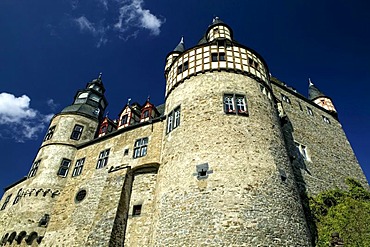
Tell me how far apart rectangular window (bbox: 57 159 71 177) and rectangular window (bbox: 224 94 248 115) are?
14.3 metres

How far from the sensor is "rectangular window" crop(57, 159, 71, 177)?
2070 cm

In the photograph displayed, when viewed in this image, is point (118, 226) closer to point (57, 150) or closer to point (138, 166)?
point (138, 166)

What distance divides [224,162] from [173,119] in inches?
186

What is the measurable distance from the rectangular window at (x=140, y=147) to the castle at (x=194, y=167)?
3.5 inches

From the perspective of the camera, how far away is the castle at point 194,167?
11.0 m

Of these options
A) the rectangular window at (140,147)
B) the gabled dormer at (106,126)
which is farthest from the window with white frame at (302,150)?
the gabled dormer at (106,126)

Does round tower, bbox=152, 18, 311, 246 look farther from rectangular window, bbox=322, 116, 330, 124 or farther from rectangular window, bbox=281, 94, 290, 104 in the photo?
rectangular window, bbox=322, 116, 330, 124

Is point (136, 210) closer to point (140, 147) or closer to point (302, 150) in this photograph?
point (140, 147)

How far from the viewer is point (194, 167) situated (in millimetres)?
12367

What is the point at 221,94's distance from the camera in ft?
48.1

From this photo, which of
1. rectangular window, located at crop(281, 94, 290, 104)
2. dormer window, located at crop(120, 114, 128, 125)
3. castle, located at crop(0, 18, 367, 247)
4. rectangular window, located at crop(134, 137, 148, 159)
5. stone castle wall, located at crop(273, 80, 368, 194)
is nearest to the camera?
castle, located at crop(0, 18, 367, 247)

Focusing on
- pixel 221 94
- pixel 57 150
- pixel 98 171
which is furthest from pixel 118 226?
pixel 57 150

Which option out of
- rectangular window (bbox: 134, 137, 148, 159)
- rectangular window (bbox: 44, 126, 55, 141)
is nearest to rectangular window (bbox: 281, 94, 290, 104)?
rectangular window (bbox: 134, 137, 148, 159)

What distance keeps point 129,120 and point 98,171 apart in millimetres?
5071
